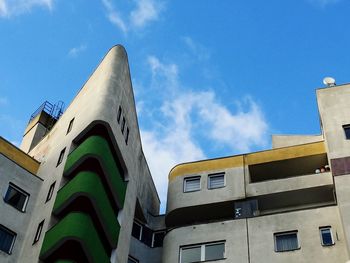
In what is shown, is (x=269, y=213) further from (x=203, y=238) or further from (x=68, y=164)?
(x=68, y=164)

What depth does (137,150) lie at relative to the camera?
145 ft

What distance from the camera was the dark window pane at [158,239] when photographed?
43456 millimetres

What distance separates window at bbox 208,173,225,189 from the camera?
42.4 m

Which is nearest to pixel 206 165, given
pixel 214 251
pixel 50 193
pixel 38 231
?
pixel 214 251

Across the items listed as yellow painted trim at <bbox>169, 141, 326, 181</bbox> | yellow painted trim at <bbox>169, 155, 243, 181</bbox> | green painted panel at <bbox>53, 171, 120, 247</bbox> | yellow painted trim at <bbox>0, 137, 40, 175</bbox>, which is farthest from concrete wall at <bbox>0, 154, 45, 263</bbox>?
yellow painted trim at <bbox>169, 141, 326, 181</bbox>

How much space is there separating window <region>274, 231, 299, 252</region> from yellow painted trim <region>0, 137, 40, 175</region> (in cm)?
1689

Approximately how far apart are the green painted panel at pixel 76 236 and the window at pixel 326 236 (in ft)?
43.7

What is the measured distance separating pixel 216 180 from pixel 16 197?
1507 cm

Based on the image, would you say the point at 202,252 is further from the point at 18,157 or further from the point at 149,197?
the point at 18,157

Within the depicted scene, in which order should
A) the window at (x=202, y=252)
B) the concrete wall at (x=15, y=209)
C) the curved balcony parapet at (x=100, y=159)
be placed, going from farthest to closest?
the window at (x=202, y=252) < the curved balcony parapet at (x=100, y=159) < the concrete wall at (x=15, y=209)

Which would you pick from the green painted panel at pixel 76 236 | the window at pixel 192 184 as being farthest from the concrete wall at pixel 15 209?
the window at pixel 192 184

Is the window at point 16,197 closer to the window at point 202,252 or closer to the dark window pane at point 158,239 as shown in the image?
the window at point 202,252

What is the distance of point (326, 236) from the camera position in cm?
3488

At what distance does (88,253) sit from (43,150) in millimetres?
12521
